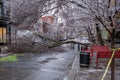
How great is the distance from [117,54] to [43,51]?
13546 millimetres

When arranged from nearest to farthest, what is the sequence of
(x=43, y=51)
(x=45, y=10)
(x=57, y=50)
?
(x=45, y=10) < (x=43, y=51) < (x=57, y=50)

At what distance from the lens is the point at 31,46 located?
92.5ft

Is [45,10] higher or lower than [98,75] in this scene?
higher

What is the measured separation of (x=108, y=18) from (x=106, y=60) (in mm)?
7037

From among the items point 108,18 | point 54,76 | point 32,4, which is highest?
point 32,4

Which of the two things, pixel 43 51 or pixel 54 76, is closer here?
pixel 54 76

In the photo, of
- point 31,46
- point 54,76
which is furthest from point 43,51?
point 54,76

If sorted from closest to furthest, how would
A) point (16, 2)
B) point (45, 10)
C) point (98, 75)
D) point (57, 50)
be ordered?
point (98, 75) < point (45, 10) < point (16, 2) < point (57, 50)

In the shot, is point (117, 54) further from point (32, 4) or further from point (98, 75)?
point (32, 4)

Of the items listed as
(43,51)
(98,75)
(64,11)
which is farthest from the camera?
(43,51)

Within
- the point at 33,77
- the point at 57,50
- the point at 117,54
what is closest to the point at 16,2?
the point at 33,77

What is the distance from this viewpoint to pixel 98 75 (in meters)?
12.1

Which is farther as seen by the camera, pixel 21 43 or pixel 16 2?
pixel 21 43

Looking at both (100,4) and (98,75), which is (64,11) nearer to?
(98,75)
